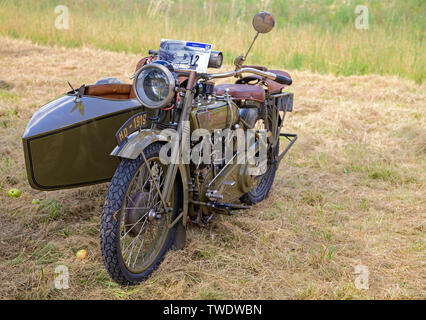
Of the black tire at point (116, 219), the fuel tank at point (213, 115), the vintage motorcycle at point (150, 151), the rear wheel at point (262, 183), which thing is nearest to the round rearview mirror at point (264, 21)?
the vintage motorcycle at point (150, 151)

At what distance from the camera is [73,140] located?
286 cm

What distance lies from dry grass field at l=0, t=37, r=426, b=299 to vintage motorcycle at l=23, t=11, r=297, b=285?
0.72 ft

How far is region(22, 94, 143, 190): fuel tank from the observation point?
2.75 m

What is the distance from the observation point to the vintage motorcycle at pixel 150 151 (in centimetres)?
251

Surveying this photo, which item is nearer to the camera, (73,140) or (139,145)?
(139,145)

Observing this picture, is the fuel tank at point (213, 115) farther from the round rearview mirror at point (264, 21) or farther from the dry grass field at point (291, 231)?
the dry grass field at point (291, 231)

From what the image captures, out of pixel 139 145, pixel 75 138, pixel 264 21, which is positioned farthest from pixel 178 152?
pixel 264 21

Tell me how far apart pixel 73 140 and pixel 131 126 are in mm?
453
